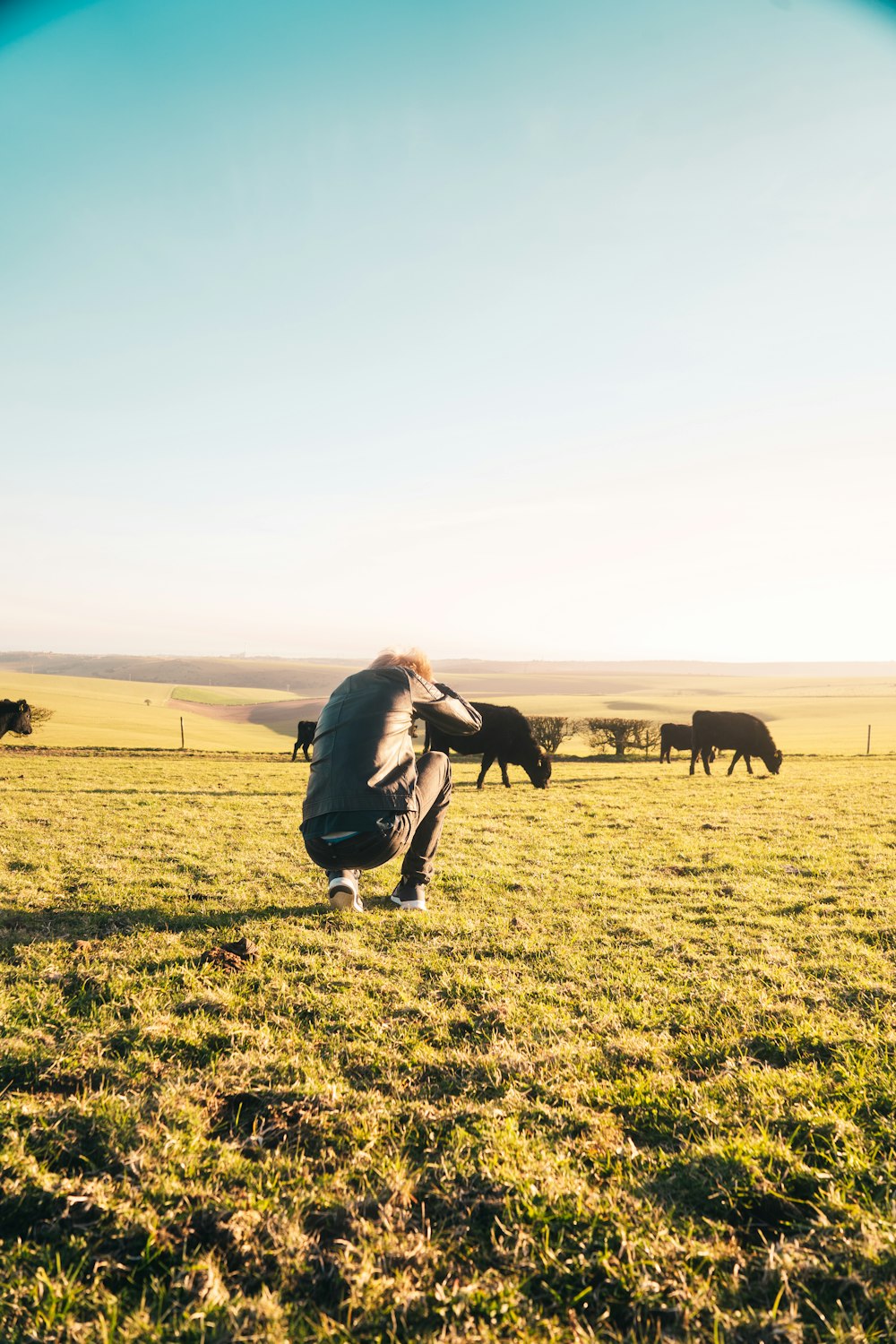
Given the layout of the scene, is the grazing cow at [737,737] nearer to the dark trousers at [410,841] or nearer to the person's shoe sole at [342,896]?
the dark trousers at [410,841]

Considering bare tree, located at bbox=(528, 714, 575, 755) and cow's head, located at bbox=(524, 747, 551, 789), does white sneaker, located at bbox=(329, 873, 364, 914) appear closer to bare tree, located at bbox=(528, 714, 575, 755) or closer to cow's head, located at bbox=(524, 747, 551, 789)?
cow's head, located at bbox=(524, 747, 551, 789)

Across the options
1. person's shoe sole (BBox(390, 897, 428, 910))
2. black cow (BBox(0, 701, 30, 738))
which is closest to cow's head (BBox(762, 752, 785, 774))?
person's shoe sole (BBox(390, 897, 428, 910))

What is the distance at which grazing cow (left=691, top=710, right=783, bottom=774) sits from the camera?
23.0 meters

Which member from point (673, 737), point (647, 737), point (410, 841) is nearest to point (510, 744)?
point (410, 841)

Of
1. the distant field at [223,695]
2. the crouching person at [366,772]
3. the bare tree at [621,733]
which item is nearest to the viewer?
the crouching person at [366,772]

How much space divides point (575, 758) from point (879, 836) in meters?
21.4

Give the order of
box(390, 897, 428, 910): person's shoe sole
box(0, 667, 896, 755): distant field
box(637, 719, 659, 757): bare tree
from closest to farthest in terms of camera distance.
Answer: box(390, 897, 428, 910): person's shoe sole → box(637, 719, 659, 757): bare tree → box(0, 667, 896, 755): distant field

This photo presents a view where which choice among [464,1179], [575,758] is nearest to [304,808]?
[464,1179]

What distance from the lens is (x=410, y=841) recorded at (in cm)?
592

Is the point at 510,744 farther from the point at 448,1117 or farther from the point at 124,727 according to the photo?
the point at 124,727

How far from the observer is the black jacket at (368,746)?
5066 millimetres

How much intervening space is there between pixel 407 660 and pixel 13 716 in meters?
21.1

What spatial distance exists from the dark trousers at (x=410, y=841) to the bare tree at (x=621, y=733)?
2736 cm

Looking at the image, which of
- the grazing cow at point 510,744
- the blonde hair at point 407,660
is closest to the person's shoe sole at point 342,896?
the blonde hair at point 407,660
